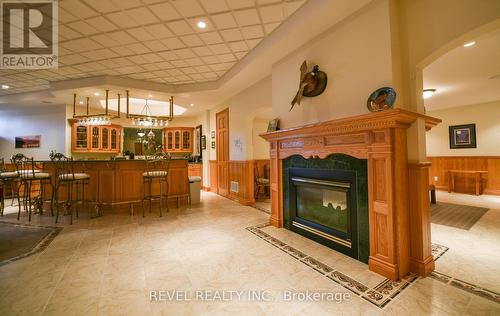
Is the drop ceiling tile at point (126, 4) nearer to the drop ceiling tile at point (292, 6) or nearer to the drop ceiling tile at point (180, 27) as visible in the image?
the drop ceiling tile at point (180, 27)

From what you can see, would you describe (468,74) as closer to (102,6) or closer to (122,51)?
(102,6)

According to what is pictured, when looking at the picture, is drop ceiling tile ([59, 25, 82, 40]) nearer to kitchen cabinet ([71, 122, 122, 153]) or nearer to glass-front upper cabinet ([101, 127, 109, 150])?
kitchen cabinet ([71, 122, 122, 153])

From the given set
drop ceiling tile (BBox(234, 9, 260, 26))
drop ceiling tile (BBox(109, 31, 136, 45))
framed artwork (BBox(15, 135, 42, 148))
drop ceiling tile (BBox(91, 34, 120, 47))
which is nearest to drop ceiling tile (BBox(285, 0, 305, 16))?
drop ceiling tile (BBox(234, 9, 260, 26))

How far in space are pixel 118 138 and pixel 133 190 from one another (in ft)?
14.1

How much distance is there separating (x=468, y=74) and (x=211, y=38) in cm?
505

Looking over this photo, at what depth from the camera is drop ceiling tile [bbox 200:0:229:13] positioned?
99.8 inches

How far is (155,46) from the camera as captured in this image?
357cm

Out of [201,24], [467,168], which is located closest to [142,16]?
[201,24]

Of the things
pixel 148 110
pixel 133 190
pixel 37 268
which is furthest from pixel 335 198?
pixel 148 110

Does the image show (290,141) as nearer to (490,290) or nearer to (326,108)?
(326,108)

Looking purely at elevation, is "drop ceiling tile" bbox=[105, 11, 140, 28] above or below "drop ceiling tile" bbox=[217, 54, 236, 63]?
below

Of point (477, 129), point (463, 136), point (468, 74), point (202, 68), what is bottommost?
point (463, 136)

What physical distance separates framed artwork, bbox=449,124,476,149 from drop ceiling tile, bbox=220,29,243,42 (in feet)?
26.0
